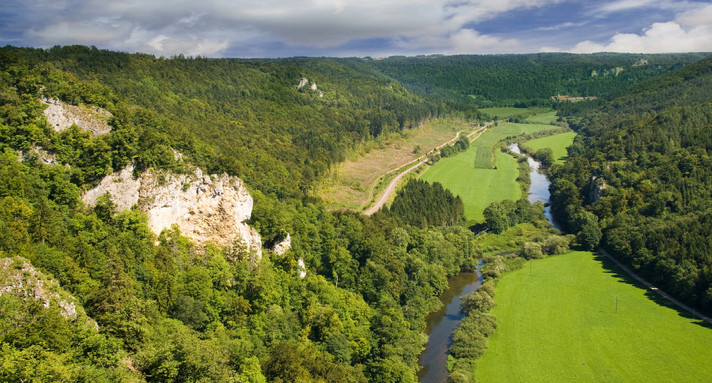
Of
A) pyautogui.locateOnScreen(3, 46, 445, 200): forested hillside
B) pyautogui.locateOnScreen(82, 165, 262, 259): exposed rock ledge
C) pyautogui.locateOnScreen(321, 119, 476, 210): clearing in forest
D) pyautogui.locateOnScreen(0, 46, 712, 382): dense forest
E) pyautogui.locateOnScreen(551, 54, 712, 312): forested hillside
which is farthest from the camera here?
pyautogui.locateOnScreen(321, 119, 476, 210): clearing in forest

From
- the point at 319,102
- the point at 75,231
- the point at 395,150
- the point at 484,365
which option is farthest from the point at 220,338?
the point at 319,102

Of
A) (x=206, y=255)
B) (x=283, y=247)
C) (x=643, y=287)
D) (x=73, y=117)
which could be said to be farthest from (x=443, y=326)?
(x=73, y=117)

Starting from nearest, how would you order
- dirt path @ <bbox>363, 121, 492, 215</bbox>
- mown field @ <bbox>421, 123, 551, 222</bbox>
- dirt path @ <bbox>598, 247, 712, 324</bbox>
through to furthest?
dirt path @ <bbox>598, 247, 712, 324</bbox> → dirt path @ <bbox>363, 121, 492, 215</bbox> → mown field @ <bbox>421, 123, 551, 222</bbox>

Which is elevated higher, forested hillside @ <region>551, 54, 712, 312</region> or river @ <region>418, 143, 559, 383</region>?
forested hillside @ <region>551, 54, 712, 312</region>

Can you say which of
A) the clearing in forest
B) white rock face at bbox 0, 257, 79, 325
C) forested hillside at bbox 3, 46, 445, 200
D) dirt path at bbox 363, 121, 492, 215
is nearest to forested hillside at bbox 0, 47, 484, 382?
white rock face at bbox 0, 257, 79, 325

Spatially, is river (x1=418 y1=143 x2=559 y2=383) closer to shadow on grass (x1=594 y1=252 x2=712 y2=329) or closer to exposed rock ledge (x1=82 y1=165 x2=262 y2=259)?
shadow on grass (x1=594 y1=252 x2=712 y2=329)

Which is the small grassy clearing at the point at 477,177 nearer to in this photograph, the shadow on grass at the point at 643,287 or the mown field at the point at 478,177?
the mown field at the point at 478,177

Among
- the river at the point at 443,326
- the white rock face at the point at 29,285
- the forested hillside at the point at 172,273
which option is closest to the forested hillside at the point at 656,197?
the river at the point at 443,326

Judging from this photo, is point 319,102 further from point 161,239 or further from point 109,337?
point 109,337
